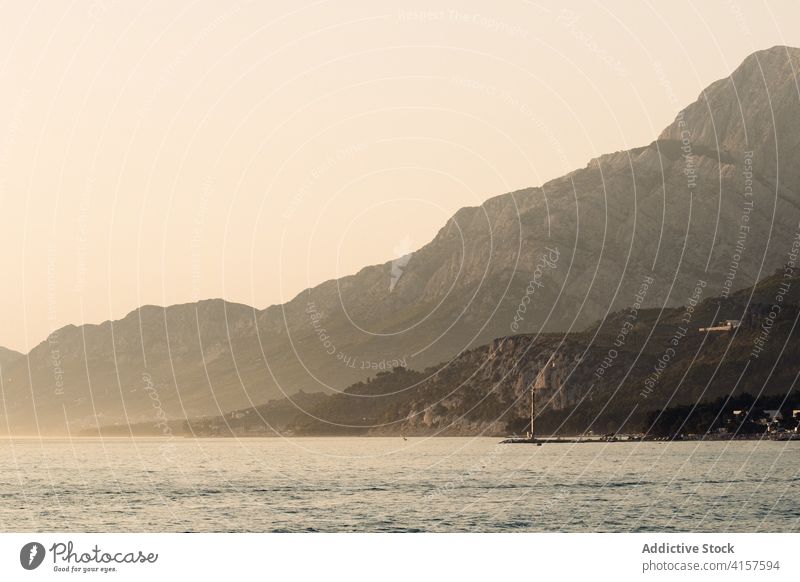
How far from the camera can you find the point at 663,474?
7318 inches

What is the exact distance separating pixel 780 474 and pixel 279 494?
254 feet

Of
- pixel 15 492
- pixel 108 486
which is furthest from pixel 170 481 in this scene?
pixel 15 492

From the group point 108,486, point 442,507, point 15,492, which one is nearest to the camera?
point 442,507

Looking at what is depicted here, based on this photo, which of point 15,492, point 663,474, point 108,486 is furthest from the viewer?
point 663,474

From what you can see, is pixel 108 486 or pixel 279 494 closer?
pixel 279 494

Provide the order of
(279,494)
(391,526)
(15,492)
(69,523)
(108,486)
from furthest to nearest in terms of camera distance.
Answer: (108,486) → (15,492) → (279,494) → (69,523) → (391,526)

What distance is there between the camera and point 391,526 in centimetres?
10262
